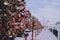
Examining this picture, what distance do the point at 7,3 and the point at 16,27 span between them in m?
0.48

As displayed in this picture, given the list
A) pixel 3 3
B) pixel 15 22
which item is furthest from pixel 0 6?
pixel 15 22

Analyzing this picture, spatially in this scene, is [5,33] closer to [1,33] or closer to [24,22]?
[1,33]

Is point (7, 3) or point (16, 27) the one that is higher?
point (7, 3)

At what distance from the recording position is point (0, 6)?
5.04m

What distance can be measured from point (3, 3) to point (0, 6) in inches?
3.6

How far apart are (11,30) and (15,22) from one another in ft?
0.59

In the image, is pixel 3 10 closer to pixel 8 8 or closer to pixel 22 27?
pixel 8 8

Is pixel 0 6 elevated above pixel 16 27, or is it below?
above

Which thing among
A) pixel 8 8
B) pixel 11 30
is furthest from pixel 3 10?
pixel 11 30

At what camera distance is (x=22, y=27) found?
507 centimetres

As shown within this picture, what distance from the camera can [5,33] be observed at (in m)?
4.99

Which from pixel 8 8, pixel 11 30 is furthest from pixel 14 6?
pixel 11 30

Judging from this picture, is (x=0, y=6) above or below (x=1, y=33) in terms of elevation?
above

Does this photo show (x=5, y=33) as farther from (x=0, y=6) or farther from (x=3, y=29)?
(x=0, y=6)
